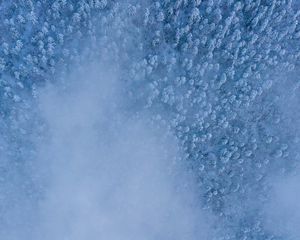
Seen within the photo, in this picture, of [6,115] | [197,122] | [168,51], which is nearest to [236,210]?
[197,122]

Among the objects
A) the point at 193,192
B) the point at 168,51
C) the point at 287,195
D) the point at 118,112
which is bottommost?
the point at 287,195

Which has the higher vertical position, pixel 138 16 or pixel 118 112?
pixel 138 16

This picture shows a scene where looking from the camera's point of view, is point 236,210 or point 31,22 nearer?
point 31,22

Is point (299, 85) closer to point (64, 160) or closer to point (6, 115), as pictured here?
point (64, 160)

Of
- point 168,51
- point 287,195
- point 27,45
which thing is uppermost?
point 27,45

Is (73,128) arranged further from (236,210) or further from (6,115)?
(236,210)

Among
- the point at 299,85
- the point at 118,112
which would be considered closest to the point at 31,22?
the point at 118,112
